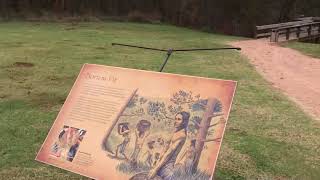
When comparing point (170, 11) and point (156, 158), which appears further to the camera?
point (170, 11)

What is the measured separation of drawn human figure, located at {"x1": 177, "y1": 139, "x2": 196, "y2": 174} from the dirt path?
4.38 metres

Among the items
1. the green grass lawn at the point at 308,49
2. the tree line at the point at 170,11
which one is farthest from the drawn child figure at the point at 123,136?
the tree line at the point at 170,11

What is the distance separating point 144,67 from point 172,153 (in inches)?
291

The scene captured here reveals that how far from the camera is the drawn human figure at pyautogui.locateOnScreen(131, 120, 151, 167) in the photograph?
3.37 metres

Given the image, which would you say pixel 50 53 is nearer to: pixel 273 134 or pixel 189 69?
pixel 189 69

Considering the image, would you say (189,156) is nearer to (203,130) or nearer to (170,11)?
(203,130)

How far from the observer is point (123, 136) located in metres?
3.52

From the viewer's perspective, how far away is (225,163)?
509 centimetres

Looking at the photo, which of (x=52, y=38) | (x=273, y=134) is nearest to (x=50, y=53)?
(x=52, y=38)

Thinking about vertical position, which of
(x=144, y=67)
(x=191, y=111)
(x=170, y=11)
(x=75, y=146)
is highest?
(x=170, y=11)

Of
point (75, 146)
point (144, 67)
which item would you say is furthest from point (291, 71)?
point (75, 146)

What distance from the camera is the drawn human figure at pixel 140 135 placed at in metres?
3.37

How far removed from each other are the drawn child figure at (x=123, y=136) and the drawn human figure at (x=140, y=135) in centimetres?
7

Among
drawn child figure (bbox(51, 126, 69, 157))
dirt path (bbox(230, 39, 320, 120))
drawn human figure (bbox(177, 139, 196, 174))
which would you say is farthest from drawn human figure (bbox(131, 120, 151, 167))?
dirt path (bbox(230, 39, 320, 120))
